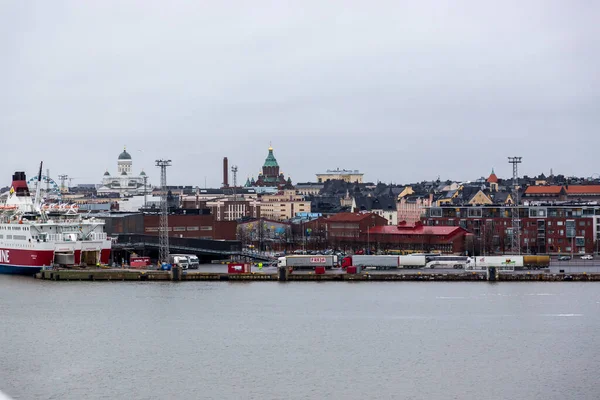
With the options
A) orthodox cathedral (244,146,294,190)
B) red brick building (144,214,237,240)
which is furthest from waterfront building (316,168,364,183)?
red brick building (144,214,237,240)

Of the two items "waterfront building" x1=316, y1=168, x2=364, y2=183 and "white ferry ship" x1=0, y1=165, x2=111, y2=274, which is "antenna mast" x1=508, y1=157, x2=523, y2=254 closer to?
"white ferry ship" x1=0, y1=165, x2=111, y2=274

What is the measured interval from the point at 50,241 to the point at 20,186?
733 cm

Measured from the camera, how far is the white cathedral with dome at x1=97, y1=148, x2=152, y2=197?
15981 cm

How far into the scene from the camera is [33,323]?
105 ft

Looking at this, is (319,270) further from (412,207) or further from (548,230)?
(412,207)

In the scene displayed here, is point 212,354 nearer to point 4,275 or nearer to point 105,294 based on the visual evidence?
point 105,294

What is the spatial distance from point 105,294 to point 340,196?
276 feet

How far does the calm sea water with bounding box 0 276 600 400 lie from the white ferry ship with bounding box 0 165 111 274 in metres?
6.26

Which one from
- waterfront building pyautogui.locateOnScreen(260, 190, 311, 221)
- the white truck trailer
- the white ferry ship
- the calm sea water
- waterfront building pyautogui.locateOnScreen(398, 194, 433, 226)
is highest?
waterfront building pyautogui.locateOnScreen(260, 190, 311, 221)

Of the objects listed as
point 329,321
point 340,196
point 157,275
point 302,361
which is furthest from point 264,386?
point 340,196

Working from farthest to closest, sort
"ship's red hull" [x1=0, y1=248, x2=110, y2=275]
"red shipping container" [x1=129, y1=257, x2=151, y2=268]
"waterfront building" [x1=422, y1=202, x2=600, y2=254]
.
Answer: "waterfront building" [x1=422, y1=202, x2=600, y2=254] → "red shipping container" [x1=129, y1=257, x2=151, y2=268] → "ship's red hull" [x1=0, y1=248, x2=110, y2=275]

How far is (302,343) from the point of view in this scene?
2853cm

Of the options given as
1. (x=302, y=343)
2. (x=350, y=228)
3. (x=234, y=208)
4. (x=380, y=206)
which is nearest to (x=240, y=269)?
(x=302, y=343)

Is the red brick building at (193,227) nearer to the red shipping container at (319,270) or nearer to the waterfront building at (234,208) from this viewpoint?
the red shipping container at (319,270)
